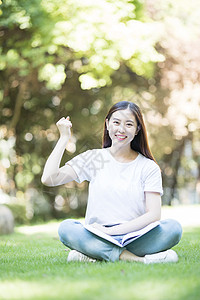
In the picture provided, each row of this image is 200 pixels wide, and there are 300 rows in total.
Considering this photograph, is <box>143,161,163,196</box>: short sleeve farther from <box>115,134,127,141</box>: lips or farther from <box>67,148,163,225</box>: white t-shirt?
<box>115,134,127,141</box>: lips

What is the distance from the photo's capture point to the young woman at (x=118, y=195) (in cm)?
318

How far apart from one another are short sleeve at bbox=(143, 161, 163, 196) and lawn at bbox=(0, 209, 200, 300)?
0.53 m

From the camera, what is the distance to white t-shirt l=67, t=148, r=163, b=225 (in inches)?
128

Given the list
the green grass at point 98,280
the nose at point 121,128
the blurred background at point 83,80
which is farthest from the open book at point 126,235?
the blurred background at point 83,80

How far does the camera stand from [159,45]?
31.6 ft

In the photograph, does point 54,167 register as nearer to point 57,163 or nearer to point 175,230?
point 57,163

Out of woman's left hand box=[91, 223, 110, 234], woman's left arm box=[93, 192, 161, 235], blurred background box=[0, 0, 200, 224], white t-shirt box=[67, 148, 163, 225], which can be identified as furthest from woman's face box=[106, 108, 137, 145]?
blurred background box=[0, 0, 200, 224]

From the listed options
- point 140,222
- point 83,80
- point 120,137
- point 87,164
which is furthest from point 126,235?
point 83,80

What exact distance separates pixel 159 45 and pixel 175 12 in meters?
1.57

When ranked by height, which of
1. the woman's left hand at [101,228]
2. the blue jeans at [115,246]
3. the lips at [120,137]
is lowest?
the blue jeans at [115,246]

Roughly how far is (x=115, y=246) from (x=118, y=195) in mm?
358

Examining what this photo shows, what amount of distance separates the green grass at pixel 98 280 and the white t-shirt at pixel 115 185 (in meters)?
0.36

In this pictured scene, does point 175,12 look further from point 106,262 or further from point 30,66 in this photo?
point 106,262

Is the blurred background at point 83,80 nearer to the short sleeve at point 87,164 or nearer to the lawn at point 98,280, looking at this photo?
the short sleeve at point 87,164
